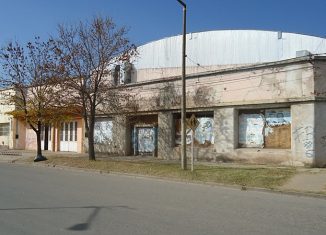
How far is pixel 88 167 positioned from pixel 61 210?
12951mm

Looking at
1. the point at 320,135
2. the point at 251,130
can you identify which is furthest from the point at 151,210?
the point at 251,130

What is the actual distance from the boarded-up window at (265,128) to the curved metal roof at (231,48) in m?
9.31

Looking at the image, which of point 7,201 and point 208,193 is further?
point 208,193

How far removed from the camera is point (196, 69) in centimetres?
3159

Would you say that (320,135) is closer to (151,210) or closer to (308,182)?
(308,182)

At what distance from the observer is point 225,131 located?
23125 millimetres

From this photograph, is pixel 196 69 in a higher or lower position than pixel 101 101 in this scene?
higher

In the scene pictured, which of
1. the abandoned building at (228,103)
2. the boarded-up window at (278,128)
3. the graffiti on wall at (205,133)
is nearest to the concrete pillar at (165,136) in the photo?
the abandoned building at (228,103)

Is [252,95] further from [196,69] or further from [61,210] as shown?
[61,210]

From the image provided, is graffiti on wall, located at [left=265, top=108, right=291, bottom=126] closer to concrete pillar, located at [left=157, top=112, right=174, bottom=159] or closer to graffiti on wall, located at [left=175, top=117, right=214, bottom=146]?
graffiti on wall, located at [left=175, top=117, right=214, bottom=146]

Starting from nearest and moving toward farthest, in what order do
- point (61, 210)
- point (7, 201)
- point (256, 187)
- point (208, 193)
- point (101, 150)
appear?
point (61, 210) → point (7, 201) → point (208, 193) → point (256, 187) → point (101, 150)

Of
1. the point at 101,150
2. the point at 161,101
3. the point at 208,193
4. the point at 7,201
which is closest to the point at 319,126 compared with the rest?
the point at 208,193

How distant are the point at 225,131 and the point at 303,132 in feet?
14.5

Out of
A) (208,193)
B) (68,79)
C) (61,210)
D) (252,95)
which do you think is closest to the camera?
(61,210)
